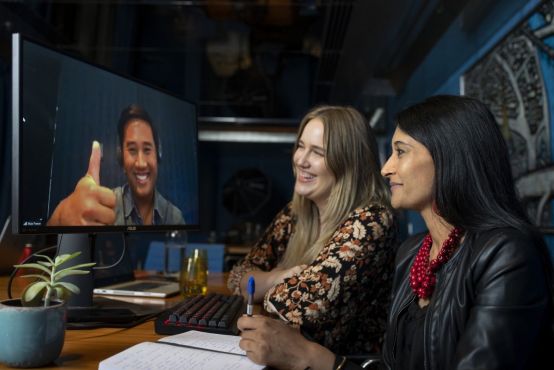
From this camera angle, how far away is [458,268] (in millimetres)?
Answer: 1107

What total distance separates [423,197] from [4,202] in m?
3.91

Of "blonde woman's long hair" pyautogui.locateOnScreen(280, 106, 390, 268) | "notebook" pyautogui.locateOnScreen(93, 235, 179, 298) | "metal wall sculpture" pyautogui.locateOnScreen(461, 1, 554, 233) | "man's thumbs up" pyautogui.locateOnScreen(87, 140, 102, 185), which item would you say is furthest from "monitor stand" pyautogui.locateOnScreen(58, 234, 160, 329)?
"metal wall sculpture" pyautogui.locateOnScreen(461, 1, 554, 233)

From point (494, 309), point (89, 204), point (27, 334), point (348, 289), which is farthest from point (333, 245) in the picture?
point (27, 334)

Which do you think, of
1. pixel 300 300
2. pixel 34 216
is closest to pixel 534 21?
pixel 300 300

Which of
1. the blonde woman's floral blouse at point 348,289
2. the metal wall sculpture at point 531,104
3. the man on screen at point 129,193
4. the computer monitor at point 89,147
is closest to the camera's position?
the computer monitor at point 89,147

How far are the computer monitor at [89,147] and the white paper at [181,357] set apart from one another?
14.3 inches

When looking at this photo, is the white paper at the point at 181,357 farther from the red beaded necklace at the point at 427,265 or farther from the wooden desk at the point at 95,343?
the red beaded necklace at the point at 427,265

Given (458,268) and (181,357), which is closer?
(181,357)

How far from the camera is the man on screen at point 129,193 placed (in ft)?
3.92

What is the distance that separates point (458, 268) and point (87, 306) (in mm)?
860

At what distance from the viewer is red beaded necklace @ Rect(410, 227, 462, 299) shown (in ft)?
4.05

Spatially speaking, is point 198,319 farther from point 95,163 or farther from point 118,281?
point 118,281

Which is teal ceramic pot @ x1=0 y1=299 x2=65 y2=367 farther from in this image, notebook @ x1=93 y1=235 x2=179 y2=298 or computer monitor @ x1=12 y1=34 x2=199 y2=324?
notebook @ x1=93 y1=235 x2=179 y2=298

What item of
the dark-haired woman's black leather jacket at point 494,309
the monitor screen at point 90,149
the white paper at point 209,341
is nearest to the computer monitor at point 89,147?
the monitor screen at point 90,149
